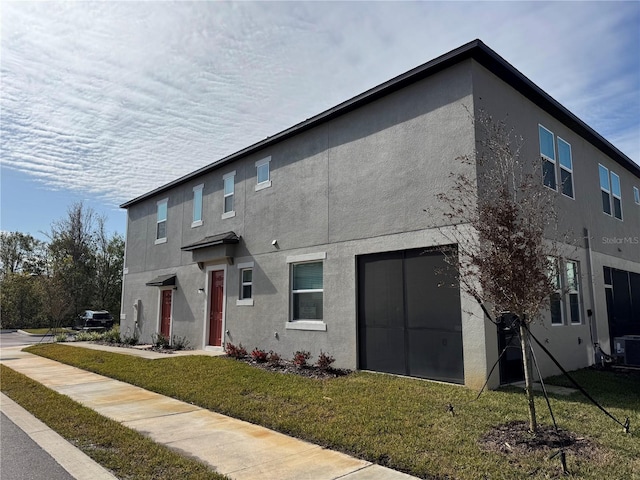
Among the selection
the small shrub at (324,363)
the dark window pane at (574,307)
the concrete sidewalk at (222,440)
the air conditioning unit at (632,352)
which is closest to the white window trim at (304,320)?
the small shrub at (324,363)

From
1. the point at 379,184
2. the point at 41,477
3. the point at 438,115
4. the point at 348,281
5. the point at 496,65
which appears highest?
the point at 496,65

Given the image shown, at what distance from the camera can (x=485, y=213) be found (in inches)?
248

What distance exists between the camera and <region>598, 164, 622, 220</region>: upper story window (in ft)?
50.5

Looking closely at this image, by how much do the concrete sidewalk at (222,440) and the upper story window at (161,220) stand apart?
10.7m

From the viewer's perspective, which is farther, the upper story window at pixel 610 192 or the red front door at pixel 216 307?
the red front door at pixel 216 307

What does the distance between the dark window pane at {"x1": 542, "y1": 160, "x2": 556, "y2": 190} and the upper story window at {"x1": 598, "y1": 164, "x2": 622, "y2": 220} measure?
13.1ft

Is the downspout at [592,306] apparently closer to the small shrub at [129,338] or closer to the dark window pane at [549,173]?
the dark window pane at [549,173]

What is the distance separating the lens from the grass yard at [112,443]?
17.0ft

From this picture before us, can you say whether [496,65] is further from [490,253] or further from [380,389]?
[380,389]

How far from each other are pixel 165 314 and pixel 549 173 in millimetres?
15956

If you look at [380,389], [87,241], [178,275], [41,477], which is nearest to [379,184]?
[380,389]

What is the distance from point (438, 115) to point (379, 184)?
84.0 inches

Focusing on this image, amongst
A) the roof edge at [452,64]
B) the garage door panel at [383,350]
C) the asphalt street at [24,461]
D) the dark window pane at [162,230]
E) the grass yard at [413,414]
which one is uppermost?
the roof edge at [452,64]

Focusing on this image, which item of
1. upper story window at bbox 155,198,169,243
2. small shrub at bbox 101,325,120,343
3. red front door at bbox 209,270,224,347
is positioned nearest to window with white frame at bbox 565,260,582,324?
red front door at bbox 209,270,224,347
